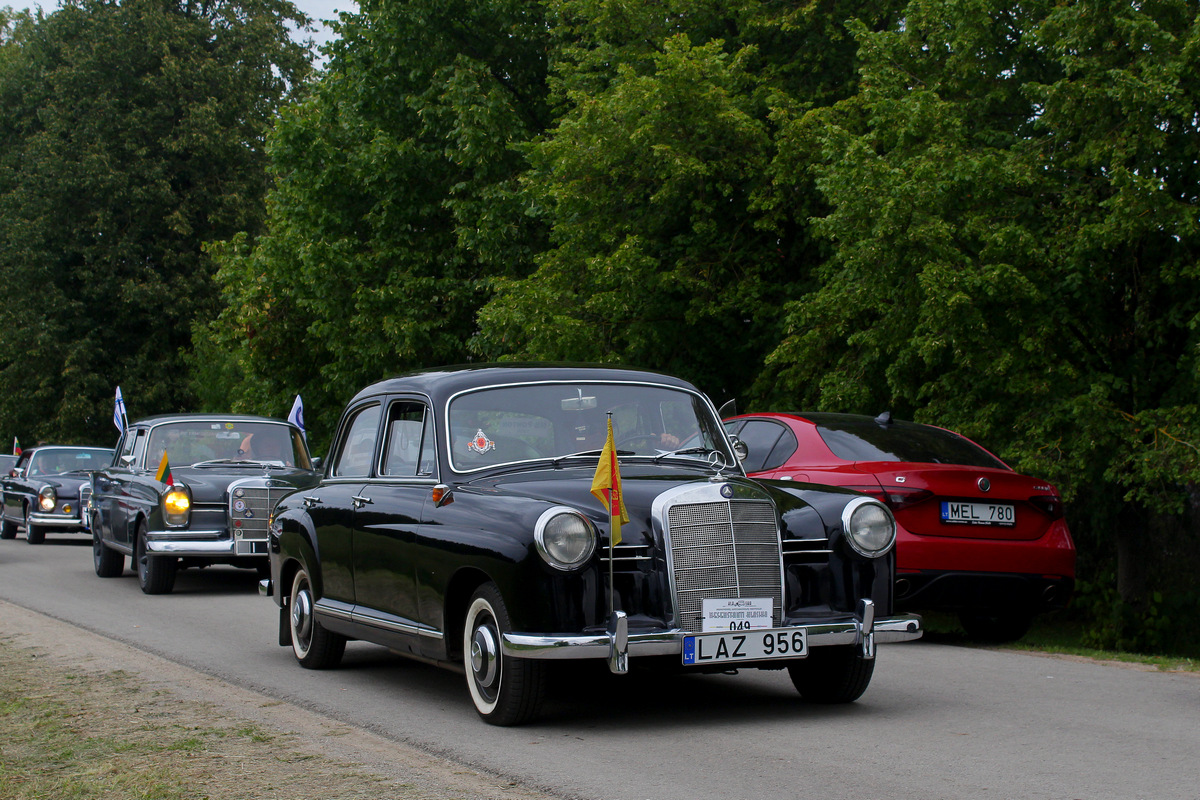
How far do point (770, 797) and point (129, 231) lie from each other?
145 feet

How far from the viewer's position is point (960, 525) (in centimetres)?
963

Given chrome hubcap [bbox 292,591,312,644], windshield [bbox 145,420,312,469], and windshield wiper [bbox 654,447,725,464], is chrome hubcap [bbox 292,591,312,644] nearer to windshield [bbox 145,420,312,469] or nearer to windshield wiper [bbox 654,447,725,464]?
windshield wiper [bbox 654,447,725,464]

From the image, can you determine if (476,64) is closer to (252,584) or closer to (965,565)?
(252,584)

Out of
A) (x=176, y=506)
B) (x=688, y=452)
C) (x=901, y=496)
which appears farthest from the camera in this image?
(x=176, y=506)

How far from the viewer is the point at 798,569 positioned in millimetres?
6723

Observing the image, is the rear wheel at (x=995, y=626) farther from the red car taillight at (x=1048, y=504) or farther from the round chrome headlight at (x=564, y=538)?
the round chrome headlight at (x=564, y=538)

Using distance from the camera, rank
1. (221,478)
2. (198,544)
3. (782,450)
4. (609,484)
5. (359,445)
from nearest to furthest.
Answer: (609,484), (359,445), (782,450), (198,544), (221,478)

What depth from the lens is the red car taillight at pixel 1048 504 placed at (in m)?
9.88

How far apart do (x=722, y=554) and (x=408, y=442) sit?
2273 mm

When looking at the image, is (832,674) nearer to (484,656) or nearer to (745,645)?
(745,645)

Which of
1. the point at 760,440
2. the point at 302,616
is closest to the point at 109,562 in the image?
the point at 302,616

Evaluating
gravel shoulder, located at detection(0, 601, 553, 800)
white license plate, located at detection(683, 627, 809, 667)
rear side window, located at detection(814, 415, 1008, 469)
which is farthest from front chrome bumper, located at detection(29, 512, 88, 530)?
white license plate, located at detection(683, 627, 809, 667)

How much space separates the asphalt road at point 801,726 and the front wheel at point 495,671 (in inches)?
4.5

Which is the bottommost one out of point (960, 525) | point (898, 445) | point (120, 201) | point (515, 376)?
point (960, 525)
